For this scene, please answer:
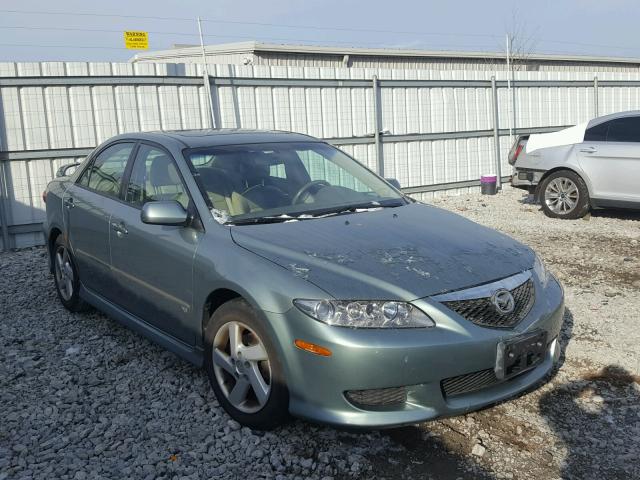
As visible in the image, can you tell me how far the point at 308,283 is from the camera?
300 cm


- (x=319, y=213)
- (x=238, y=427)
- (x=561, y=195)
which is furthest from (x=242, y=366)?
(x=561, y=195)

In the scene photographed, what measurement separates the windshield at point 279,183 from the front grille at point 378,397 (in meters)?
1.29

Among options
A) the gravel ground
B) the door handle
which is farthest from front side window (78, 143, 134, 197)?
the gravel ground

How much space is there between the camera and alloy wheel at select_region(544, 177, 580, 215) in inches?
362

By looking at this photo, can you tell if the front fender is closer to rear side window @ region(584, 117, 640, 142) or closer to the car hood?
the car hood

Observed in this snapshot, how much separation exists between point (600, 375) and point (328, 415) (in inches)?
81.1

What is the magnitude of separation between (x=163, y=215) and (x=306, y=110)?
7.06 meters

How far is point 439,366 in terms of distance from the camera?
2.87 m

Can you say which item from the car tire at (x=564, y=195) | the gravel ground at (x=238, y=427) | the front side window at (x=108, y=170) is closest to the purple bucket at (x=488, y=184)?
the car tire at (x=564, y=195)

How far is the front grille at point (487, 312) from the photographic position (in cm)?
300

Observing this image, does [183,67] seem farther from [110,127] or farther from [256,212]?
[256,212]

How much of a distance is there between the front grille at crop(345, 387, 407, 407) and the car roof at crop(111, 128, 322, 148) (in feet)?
6.88

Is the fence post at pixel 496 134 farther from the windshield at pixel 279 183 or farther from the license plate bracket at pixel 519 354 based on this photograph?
the license plate bracket at pixel 519 354

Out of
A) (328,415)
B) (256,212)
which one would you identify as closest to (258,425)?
(328,415)
